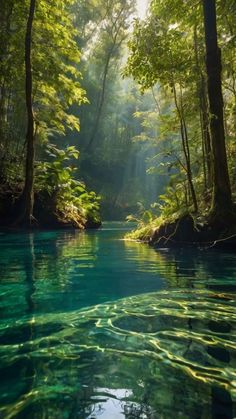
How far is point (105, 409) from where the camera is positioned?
5.32 ft

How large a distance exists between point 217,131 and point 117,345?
5914 mm

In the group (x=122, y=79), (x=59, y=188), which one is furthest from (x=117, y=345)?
(x=59, y=188)

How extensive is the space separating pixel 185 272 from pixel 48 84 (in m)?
9.16

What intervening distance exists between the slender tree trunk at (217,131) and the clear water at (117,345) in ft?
8.87

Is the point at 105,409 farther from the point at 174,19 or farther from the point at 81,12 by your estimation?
the point at 81,12

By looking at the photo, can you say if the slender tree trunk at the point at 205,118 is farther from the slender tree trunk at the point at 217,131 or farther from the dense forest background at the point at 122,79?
the slender tree trunk at the point at 217,131

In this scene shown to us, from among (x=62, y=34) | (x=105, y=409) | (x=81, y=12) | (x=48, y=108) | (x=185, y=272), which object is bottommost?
(x=105, y=409)

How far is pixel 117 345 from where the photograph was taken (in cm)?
236

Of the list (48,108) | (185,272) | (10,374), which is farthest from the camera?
(48,108)

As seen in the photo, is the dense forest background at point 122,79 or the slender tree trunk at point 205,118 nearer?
the dense forest background at point 122,79

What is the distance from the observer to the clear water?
1.65m

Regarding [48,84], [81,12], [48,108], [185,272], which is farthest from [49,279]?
[81,12]

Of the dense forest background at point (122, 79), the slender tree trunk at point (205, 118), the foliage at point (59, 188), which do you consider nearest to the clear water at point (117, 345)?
the dense forest background at point (122, 79)

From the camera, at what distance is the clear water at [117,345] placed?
1652 mm
